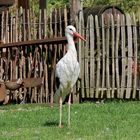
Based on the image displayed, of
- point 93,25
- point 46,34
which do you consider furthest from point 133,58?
point 46,34

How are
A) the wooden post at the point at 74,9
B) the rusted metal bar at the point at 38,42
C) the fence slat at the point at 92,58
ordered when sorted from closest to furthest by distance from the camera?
the rusted metal bar at the point at 38,42, the fence slat at the point at 92,58, the wooden post at the point at 74,9

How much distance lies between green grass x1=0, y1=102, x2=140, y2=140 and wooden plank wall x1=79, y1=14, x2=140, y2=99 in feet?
2.09

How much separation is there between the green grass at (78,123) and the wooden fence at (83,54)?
81 centimetres

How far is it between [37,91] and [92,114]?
3485mm

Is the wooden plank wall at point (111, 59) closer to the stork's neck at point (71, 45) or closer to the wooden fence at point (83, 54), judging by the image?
the wooden fence at point (83, 54)

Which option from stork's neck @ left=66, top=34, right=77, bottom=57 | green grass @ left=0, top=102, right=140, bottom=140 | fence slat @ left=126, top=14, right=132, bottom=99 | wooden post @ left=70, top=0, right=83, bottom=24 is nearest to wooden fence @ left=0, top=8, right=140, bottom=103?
fence slat @ left=126, top=14, right=132, bottom=99

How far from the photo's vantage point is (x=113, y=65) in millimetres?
12172

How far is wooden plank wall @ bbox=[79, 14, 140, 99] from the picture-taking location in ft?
39.8

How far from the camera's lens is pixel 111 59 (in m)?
12.3

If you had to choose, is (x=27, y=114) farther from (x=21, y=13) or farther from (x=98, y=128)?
(x=21, y=13)

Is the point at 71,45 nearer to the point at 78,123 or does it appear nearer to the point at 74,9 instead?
the point at 78,123

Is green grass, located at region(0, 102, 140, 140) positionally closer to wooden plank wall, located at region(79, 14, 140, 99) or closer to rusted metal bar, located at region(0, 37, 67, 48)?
wooden plank wall, located at region(79, 14, 140, 99)

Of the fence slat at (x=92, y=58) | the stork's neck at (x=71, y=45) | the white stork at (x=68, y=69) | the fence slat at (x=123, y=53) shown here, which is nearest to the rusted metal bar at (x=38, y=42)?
the fence slat at (x=92, y=58)

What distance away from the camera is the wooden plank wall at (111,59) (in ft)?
39.8
